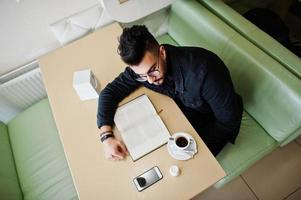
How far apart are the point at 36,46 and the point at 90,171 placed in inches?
42.0

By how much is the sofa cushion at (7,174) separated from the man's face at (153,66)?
103 centimetres

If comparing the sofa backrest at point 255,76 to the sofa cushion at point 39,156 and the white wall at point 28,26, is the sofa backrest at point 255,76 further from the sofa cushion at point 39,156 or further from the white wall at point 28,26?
the sofa cushion at point 39,156

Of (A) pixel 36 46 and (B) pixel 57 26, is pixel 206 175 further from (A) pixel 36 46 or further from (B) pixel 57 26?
(A) pixel 36 46

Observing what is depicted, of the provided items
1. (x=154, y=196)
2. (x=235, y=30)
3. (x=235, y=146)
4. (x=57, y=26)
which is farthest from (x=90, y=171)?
(x=235, y=30)

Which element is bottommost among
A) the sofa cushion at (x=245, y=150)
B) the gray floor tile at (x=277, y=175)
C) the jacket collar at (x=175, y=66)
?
the gray floor tile at (x=277, y=175)

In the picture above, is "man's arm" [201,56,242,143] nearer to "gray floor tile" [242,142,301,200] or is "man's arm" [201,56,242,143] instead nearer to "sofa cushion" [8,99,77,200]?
"gray floor tile" [242,142,301,200]

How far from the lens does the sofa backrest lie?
1156 mm

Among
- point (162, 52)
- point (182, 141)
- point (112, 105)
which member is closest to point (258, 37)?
point (162, 52)

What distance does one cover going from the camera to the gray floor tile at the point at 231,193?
1.59 m

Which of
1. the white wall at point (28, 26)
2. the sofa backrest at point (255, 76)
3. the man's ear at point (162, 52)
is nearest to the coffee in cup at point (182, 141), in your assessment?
the man's ear at point (162, 52)

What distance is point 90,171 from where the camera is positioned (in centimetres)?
107

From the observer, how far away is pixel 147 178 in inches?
39.8

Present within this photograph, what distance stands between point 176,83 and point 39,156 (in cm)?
103

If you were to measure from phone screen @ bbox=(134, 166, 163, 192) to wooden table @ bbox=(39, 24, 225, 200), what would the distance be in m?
0.02
